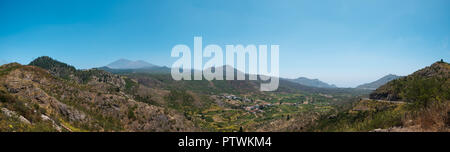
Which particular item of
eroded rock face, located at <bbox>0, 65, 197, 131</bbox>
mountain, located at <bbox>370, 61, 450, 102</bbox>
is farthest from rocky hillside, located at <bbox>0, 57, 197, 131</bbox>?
mountain, located at <bbox>370, 61, 450, 102</bbox>

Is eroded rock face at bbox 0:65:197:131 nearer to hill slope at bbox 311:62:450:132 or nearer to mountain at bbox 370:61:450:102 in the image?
hill slope at bbox 311:62:450:132

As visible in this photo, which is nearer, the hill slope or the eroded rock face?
the hill slope

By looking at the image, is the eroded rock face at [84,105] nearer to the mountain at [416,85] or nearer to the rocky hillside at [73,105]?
the rocky hillside at [73,105]

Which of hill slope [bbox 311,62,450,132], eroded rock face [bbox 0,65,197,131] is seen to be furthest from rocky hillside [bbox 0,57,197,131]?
hill slope [bbox 311,62,450,132]

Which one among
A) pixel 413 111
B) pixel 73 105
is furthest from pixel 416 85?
pixel 73 105

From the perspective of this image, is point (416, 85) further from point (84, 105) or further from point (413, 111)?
Result: point (84, 105)

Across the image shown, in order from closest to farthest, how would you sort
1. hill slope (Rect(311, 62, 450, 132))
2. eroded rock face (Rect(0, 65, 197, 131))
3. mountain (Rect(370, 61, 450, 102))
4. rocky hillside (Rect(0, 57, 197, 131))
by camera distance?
hill slope (Rect(311, 62, 450, 132))
rocky hillside (Rect(0, 57, 197, 131))
mountain (Rect(370, 61, 450, 102))
eroded rock face (Rect(0, 65, 197, 131))

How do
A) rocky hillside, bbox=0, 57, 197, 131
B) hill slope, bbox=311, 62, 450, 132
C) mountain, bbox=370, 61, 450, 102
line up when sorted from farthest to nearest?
mountain, bbox=370, 61, 450, 102 → rocky hillside, bbox=0, 57, 197, 131 → hill slope, bbox=311, 62, 450, 132

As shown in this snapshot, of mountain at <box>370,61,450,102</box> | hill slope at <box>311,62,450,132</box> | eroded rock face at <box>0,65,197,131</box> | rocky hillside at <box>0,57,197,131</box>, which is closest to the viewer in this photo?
hill slope at <box>311,62,450,132</box>

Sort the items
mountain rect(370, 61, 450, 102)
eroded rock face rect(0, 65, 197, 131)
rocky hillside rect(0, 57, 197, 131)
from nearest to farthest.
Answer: rocky hillside rect(0, 57, 197, 131)
mountain rect(370, 61, 450, 102)
eroded rock face rect(0, 65, 197, 131)

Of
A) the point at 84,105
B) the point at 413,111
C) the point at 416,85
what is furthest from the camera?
the point at 84,105

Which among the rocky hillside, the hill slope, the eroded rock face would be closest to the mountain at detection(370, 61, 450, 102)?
the hill slope

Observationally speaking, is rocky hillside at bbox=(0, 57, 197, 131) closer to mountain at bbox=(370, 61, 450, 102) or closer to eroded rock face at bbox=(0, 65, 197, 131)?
eroded rock face at bbox=(0, 65, 197, 131)
